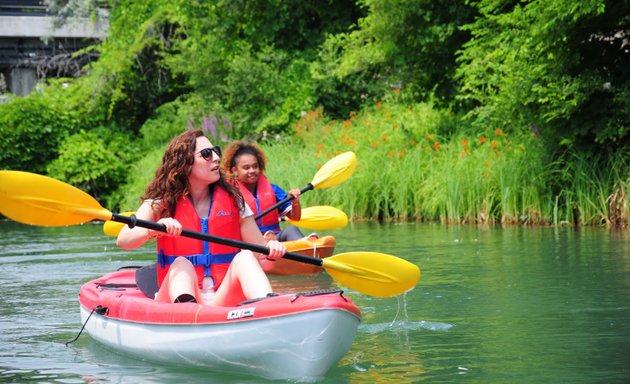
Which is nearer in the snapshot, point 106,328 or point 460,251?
point 106,328

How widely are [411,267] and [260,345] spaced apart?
0.98 m

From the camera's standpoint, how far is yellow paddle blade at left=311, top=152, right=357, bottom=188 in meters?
8.82

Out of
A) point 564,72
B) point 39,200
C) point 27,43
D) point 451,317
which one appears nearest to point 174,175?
point 39,200

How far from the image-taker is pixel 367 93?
65.4 ft

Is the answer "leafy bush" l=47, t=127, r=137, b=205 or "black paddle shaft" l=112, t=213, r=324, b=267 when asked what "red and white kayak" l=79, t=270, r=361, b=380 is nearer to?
"black paddle shaft" l=112, t=213, r=324, b=267

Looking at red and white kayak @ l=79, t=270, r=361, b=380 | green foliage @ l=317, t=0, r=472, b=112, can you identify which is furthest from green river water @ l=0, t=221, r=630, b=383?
green foliage @ l=317, t=0, r=472, b=112

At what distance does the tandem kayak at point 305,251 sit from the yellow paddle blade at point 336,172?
1.46ft

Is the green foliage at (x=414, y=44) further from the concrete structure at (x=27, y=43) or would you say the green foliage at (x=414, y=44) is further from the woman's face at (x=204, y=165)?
the concrete structure at (x=27, y=43)

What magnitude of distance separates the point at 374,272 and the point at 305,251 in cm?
321

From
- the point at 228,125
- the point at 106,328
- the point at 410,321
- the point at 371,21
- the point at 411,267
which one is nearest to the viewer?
the point at 411,267

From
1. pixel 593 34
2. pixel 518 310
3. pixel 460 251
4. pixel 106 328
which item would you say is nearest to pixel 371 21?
pixel 593 34

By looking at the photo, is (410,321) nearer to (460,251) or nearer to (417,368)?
(417,368)

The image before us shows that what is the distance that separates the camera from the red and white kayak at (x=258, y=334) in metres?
4.74

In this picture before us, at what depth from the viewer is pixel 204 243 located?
561 centimetres
